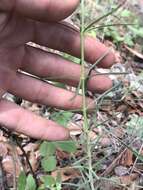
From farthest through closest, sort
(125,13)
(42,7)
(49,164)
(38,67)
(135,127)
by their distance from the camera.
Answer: (125,13), (135,127), (38,67), (49,164), (42,7)

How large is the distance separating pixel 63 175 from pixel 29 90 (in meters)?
0.40

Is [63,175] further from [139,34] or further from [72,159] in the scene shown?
[139,34]

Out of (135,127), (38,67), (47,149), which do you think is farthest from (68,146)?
(135,127)

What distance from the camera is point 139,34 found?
3.12m

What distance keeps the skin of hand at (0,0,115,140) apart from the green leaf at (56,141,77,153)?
1.6 inches

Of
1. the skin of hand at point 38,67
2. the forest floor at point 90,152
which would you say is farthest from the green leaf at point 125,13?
the skin of hand at point 38,67

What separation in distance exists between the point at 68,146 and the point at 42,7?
398mm

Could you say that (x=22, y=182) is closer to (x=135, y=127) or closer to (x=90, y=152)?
(x=90, y=152)

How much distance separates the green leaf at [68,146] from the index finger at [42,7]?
36 cm

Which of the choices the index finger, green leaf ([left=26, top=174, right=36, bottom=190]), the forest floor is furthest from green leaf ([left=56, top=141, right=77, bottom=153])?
the index finger

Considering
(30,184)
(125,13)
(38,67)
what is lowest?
(30,184)

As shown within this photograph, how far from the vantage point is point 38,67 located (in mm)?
1607

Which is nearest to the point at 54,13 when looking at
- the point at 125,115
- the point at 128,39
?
the point at 125,115

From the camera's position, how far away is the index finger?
4.39ft
